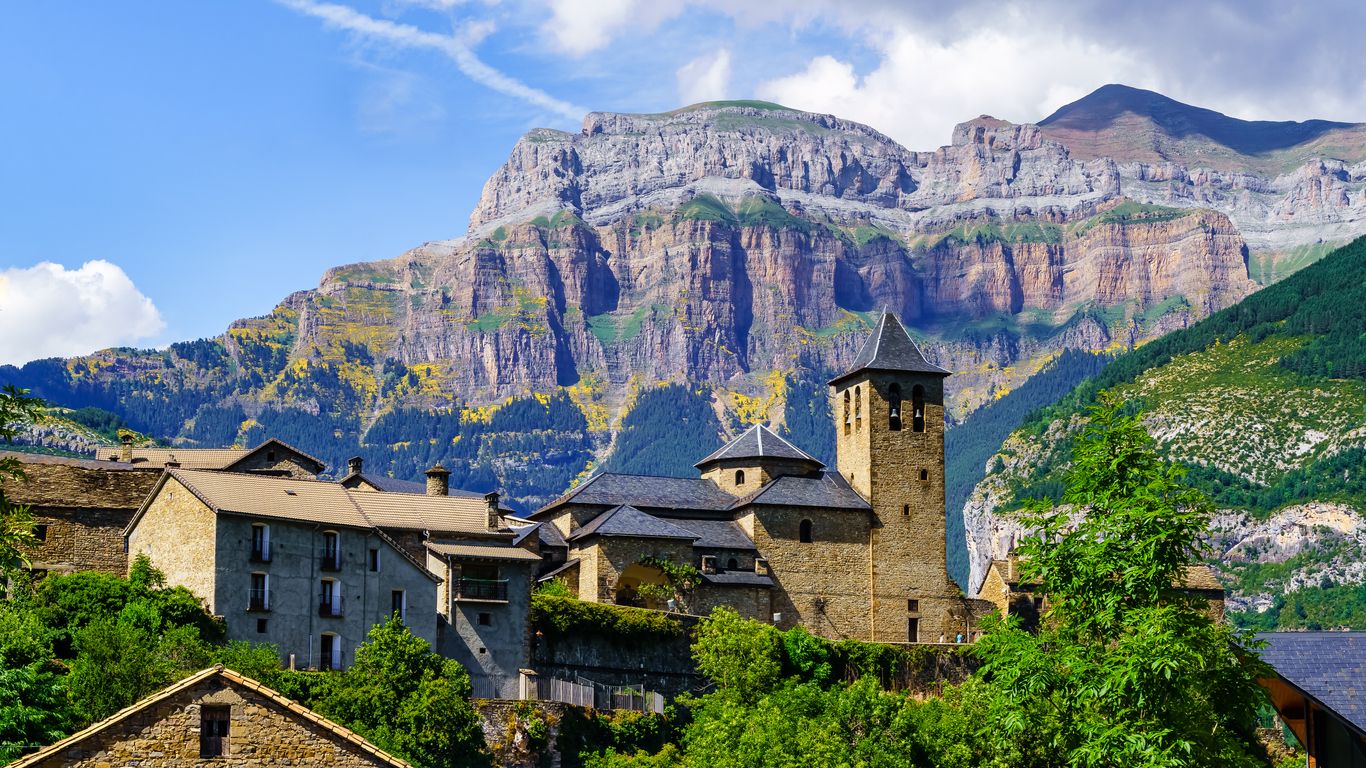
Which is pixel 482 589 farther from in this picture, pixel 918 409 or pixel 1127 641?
pixel 1127 641

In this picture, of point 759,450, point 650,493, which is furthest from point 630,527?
point 759,450

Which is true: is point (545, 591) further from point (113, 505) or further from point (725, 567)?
point (113, 505)

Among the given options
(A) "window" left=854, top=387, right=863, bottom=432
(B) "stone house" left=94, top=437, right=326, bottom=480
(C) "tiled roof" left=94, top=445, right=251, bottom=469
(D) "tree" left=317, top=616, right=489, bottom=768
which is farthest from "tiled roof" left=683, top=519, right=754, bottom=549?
(D) "tree" left=317, top=616, right=489, bottom=768

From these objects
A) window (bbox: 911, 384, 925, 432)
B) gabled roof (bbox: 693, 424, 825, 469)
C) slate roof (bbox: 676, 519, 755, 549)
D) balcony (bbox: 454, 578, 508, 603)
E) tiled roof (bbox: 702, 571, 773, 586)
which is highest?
window (bbox: 911, 384, 925, 432)

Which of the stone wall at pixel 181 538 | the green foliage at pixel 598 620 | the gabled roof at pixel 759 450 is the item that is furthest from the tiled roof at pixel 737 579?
the stone wall at pixel 181 538

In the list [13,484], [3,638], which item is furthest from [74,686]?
[13,484]

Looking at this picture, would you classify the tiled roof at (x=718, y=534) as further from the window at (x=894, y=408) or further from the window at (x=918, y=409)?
the window at (x=918, y=409)

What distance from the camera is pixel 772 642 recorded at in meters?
82.1

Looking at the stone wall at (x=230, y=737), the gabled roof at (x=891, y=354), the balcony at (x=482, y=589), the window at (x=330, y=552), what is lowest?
the stone wall at (x=230, y=737)

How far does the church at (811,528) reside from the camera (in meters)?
87.9

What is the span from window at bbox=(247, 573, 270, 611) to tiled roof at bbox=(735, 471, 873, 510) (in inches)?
1153

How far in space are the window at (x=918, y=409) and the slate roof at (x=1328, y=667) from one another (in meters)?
56.0

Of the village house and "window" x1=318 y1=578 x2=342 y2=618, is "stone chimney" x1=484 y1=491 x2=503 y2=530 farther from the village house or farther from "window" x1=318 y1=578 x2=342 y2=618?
"window" x1=318 y1=578 x2=342 y2=618

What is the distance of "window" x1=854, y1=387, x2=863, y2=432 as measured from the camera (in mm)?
97250
